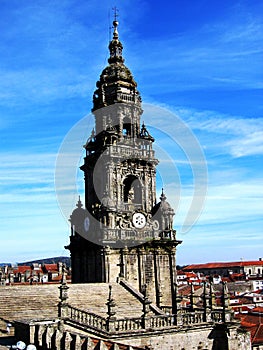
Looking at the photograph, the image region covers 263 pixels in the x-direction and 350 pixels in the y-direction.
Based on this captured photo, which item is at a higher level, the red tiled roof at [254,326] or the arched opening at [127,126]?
the arched opening at [127,126]

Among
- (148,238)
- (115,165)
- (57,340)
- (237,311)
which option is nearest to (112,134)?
(115,165)

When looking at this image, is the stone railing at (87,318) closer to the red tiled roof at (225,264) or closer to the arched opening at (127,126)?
the arched opening at (127,126)

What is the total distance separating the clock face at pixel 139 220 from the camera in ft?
136

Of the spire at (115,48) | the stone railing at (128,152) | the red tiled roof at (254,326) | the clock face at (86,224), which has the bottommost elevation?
the red tiled roof at (254,326)

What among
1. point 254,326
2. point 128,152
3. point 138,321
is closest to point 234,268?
point 254,326

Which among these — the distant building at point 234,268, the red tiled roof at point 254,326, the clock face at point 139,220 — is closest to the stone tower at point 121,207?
the clock face at point 139,220

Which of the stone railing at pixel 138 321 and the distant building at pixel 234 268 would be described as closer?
the stone railing at pixel 138 321

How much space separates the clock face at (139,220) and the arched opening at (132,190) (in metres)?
2.42

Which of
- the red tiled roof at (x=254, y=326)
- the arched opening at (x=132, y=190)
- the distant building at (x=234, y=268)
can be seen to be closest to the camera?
the arched opening at (x=132, y=190)

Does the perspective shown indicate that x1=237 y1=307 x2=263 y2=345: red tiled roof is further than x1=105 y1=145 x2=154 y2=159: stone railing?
Yes

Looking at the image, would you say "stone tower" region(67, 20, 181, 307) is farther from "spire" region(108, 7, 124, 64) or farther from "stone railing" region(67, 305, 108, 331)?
"stone railing" region(67, 305, 108, 331)

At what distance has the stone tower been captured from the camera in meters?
40.0

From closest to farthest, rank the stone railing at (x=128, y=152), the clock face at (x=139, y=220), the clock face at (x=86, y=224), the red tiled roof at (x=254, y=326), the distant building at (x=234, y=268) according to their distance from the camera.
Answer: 1. the clock face at (x=139, y=220)
2. the clock face at (x=86, y=224)
3. the stone railing at (x=128, y=152)
4. the red tiled roof at (x=254, y=326)
5. the distant building at (x=234, y=268)

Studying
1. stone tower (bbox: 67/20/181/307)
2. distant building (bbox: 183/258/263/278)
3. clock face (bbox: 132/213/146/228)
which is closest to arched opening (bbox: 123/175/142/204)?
stone tower (bbox: 67/20/181/307)
